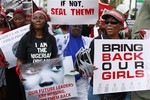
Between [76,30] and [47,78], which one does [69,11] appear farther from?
[47,78]

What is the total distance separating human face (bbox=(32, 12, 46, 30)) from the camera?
4.73 meters

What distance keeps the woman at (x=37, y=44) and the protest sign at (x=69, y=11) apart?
1.72 feet

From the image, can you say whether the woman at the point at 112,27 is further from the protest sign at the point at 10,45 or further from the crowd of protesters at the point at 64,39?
the protest sign at the point at 10,45

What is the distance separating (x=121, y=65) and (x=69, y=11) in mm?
1797

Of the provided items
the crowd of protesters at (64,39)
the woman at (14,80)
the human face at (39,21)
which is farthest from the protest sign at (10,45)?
the human face at (39,21)

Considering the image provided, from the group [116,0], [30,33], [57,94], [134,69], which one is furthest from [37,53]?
[116,0]

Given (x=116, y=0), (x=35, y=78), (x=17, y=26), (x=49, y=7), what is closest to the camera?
(x=35, y=78)

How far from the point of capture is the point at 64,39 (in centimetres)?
499

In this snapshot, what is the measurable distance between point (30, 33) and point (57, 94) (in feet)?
2.82

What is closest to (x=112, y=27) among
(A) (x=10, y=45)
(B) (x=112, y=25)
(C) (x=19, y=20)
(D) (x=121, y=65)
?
(B) (x=112, y=25)

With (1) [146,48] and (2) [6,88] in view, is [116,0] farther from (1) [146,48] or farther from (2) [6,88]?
(1) [146,48]

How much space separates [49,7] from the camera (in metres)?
5.29

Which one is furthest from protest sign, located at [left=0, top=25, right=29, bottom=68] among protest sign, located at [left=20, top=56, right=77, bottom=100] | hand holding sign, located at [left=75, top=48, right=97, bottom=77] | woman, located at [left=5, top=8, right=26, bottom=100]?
hand holding sign, located at [left=75, top=48, right=97, bottom=77]

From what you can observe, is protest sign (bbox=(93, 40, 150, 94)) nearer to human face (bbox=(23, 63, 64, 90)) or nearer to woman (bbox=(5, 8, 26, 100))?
human face (bbox=(23, 63, 64, 90))
